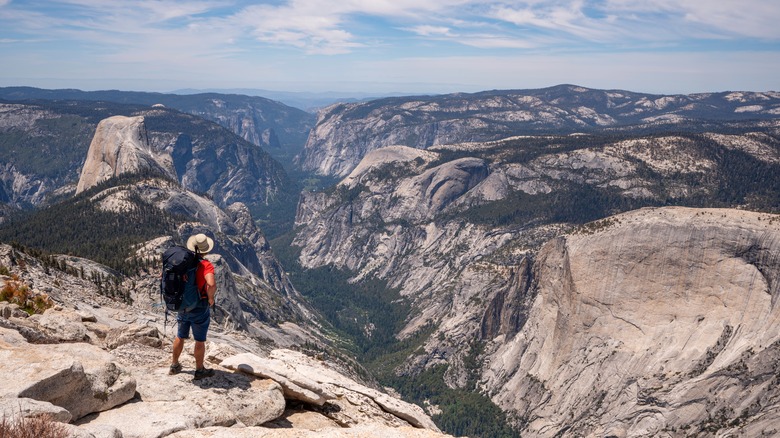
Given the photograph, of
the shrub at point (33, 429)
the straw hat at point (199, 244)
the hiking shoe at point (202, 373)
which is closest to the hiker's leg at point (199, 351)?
the hiking shoe at point (202, 373)

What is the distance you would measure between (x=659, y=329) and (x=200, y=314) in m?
96.0

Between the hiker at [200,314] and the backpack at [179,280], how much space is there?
0.23m

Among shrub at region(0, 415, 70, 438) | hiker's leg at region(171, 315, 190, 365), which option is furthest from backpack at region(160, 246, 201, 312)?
shrub at region(0, 415, 70, 438)

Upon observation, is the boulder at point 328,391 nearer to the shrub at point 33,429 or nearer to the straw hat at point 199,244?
the straw hat at point 199,244

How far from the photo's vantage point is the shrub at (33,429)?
10438 millimetres

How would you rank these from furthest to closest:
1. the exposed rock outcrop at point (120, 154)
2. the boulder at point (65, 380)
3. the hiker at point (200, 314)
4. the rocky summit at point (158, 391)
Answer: the exposed rock outcrop at point (120, 154) < the hiker at point (200, 314) < the rocky summit at point (158, 391) < the boulder at point (65, 380)

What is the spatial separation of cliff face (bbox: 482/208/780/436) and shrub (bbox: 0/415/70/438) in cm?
8881

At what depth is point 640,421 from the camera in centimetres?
8756

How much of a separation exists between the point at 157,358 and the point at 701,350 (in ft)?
306

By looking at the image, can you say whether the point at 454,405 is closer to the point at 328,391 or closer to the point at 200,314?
the point at 328,391

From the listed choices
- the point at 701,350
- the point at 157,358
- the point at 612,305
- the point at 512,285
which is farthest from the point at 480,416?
the point at 157,358

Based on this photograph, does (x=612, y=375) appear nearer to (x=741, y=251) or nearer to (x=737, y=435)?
(x=737, y=435)

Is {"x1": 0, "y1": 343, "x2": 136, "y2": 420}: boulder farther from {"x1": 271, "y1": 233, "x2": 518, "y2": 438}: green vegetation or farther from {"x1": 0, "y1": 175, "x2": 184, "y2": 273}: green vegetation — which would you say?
{"x1": 271, "y1": 233, "x2": 518, "y2": 438}: green vegetation

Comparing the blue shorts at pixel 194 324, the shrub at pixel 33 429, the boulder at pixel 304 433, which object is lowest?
the boulder at pixel 304 433
